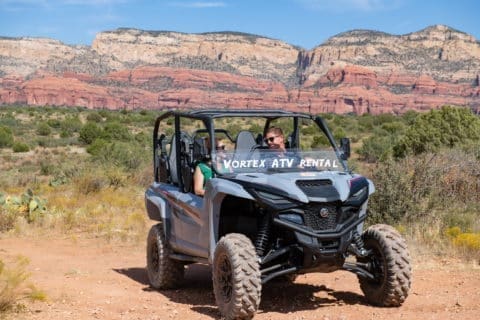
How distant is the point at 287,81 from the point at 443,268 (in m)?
160

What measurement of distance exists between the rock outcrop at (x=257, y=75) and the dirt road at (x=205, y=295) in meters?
110

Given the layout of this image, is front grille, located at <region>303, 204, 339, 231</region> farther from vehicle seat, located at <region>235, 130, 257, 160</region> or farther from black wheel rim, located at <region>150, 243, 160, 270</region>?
black wheel rim, located at <region>150, 243, 160, 270</region>

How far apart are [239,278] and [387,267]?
1.55m

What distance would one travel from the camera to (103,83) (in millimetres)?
135000

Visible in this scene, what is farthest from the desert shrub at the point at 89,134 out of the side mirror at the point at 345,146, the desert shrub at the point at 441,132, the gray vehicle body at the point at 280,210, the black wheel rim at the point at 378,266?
the black wheel rim at the point at 378,266

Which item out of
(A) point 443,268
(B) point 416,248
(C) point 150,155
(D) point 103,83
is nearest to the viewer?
→ (A) point 443,268

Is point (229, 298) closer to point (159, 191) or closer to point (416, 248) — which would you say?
point (159, 191)

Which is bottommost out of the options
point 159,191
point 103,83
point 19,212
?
point 19,212

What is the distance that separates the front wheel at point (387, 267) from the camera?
6684 mm

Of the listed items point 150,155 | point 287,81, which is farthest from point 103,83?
point 150,155

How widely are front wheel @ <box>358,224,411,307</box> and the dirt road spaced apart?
13 centimetres

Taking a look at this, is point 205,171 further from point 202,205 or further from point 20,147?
point 20,147

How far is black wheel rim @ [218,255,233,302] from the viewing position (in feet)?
21.1

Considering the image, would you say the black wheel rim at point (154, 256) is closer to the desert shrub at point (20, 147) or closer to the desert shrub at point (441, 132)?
the desert shrub at point (441, 132)
